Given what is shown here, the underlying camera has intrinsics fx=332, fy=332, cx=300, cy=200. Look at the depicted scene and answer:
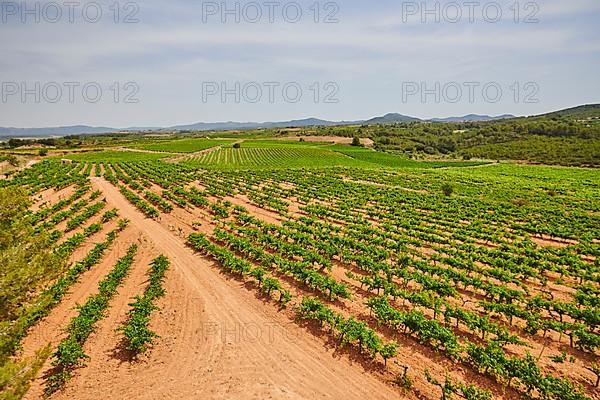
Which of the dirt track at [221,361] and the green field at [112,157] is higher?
the green field at [112,157]

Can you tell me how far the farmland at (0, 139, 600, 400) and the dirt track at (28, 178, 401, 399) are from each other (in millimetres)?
57

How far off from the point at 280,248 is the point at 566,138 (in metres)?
151

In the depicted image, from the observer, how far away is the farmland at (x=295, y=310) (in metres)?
9.95

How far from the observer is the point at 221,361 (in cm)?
1118

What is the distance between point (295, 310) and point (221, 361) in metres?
3.87

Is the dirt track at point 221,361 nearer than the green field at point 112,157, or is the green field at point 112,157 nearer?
the dirt track at point 221,361

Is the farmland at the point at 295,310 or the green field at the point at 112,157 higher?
the green field at the point at 112,157

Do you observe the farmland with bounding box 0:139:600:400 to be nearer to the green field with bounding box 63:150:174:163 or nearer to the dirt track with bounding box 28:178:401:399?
the dirt track with bounding box 28:178:401:399

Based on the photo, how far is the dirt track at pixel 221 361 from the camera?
32.5 ft

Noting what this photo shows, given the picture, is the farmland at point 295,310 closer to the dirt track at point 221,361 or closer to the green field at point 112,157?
the dirt track at point 221,361

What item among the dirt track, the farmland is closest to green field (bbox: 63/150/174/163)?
the farmland

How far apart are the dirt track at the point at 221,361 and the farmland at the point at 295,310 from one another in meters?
0.06

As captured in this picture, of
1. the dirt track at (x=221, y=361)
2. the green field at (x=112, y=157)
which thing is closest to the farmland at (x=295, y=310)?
the dirt track at (x=221, y=361)

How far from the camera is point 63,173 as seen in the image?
53250mm
